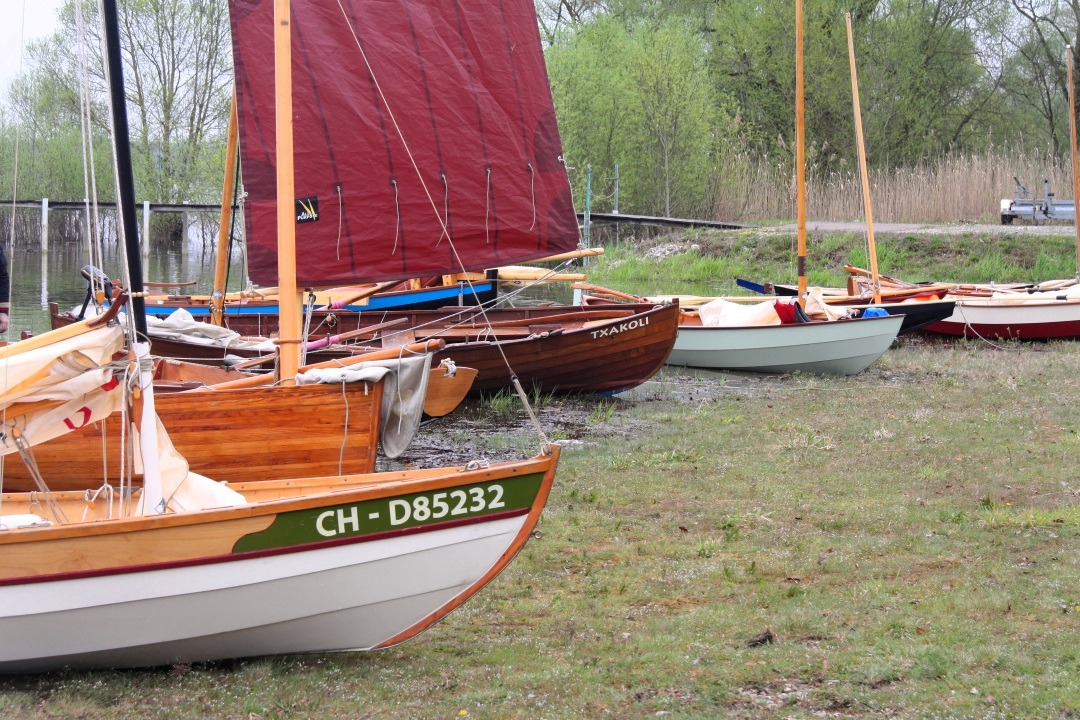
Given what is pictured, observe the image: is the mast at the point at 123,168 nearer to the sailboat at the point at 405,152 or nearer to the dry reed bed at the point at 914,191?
the sailboat at the point at 405,152

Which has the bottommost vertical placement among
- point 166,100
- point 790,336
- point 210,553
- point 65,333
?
point 210,553

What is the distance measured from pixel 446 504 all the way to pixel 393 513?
0.80 feet

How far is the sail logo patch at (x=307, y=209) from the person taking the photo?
9242mm

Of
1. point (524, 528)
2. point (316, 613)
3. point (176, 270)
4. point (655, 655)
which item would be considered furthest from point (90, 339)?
point (176, 270)

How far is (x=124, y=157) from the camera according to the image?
5.93 m

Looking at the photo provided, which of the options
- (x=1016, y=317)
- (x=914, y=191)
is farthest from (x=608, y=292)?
(x=914, y=191)

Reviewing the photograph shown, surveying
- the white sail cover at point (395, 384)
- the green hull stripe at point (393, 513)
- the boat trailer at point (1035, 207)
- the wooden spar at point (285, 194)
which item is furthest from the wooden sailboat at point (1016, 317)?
the green hull stripe at point (393, 513)

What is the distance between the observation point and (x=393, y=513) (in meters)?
5.16

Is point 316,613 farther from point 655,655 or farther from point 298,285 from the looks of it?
point 298,285

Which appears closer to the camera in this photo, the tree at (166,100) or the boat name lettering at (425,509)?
the boat name lettering at (425,509)

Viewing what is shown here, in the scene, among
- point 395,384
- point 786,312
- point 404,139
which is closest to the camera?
point 395,384

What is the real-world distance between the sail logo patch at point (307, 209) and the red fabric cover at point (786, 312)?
319 inches

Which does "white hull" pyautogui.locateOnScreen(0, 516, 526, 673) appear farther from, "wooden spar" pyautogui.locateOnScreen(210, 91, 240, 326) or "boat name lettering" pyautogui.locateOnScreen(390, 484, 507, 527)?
"wooden spar" pyautogui.locateOnScreen(210, 91, 240, 326)

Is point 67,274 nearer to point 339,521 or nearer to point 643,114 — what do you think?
point 643,114
